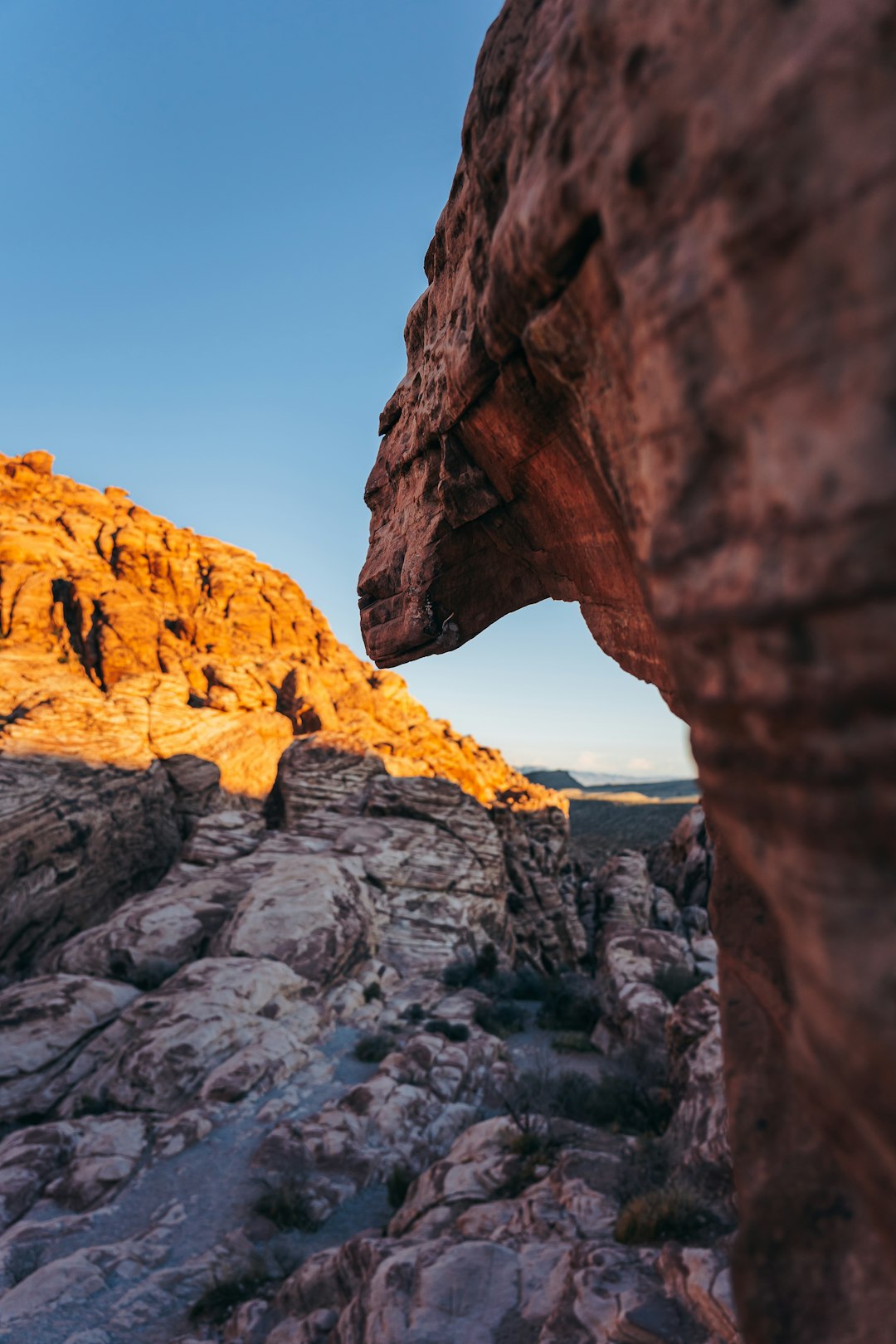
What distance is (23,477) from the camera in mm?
40281

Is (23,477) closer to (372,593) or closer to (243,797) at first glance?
(243,797)

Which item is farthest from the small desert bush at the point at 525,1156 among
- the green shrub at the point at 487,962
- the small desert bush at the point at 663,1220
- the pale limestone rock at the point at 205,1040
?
the green shrub at the point at 487,962

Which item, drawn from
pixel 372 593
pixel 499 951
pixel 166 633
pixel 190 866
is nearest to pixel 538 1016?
pixel 499 951

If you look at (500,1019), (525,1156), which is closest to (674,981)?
(500,1019)

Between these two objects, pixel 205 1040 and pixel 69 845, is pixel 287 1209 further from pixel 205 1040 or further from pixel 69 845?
pixel 69 845

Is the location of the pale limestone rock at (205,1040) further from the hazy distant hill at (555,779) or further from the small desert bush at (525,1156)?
the hazy distant hill at (555,779)

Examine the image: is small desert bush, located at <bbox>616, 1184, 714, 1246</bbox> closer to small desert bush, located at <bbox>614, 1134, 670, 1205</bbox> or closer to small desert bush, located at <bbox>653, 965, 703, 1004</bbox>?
small desert bush, located at <bbox>614, 1134, 670, 1205</bbox>

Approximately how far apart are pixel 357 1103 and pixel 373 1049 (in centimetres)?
243

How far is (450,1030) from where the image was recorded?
13148mm

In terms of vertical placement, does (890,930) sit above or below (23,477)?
below

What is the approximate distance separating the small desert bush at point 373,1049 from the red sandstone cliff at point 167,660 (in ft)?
38.8

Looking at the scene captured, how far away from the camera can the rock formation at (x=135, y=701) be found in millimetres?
19938

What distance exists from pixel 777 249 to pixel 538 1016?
16.9 metres

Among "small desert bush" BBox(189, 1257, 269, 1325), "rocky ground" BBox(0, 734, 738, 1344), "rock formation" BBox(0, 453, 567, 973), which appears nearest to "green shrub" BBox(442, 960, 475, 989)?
"rocky ground" BBox(0, 734, 738, 1344)
